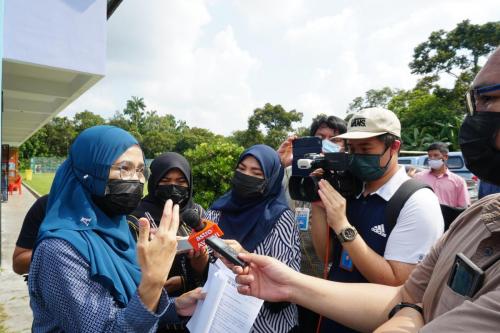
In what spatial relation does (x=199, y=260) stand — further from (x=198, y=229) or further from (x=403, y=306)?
(x=403, y=306)

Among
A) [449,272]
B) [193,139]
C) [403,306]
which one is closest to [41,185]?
[403,306]

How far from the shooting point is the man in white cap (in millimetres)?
1729

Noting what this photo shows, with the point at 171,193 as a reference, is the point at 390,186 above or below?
above

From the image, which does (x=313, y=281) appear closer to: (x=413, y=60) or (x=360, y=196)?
(x=360, y=196)

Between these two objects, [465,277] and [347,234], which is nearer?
[465,277]

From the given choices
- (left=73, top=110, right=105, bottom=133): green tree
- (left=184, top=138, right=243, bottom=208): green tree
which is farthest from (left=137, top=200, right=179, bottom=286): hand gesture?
(left=73, top=110, right=105, bottom=133): green tree

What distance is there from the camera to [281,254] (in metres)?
2.13

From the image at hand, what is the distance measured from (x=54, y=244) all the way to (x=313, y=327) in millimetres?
1577

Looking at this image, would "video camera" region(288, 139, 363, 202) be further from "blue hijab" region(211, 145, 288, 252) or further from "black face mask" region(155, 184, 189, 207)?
"black face mask" region(155, 184, 189, 207)

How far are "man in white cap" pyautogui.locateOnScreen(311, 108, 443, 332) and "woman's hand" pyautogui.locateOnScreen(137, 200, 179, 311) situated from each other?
2.83 feet

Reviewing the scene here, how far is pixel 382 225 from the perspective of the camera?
1892 millimetres

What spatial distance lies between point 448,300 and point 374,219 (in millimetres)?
924

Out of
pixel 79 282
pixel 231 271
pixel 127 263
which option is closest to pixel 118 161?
pixel 127 263

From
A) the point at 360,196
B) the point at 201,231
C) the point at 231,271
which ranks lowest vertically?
the point at 231,271
